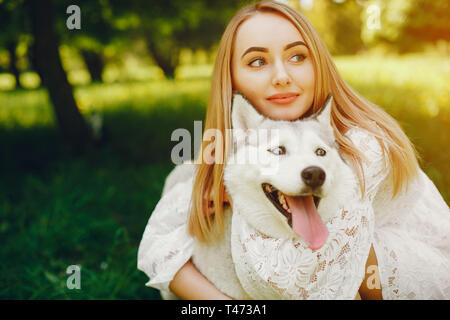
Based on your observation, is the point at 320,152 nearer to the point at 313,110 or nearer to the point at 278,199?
the point at 278,199

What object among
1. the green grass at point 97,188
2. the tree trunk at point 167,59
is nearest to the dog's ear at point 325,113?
the green grass at point 97,188

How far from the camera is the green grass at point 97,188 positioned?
9.53 ft

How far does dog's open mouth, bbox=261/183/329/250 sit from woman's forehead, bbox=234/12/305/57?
2.19 feet

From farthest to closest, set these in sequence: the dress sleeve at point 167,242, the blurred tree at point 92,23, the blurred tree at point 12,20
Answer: the blurred tree at point 92,23 < the blurred tree at point 12,20 < the dress sleeve at point 167,242

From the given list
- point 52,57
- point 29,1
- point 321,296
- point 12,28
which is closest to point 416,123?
point 321,296

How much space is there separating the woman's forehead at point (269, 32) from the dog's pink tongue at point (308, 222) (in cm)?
72

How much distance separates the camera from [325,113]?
1.72 metres

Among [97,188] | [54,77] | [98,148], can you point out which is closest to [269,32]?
[97,188]

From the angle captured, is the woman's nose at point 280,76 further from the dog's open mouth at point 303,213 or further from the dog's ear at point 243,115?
the dog's open mouth at point 303,213

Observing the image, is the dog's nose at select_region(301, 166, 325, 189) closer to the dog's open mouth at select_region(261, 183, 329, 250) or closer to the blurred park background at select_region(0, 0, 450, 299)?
the dog's open mouth at select_region(261, 183, 329, 250)

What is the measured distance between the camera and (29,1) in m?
4.81

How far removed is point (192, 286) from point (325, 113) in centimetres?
104

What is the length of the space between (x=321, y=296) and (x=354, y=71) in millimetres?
9318

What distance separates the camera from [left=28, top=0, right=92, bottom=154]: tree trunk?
4.86m
